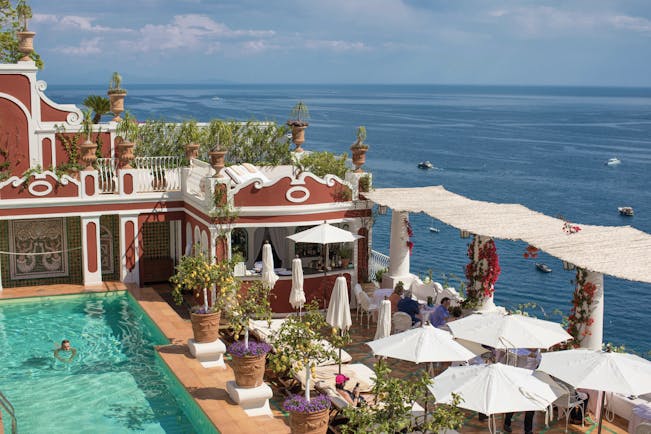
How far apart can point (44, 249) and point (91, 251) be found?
1.79 m

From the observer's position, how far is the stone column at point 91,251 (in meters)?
24.4

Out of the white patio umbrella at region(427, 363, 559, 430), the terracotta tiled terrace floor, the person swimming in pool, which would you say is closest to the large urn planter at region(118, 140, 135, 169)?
the terracotta tiled terrace floor

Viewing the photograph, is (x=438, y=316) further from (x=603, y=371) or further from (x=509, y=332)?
(x=603, y=371)

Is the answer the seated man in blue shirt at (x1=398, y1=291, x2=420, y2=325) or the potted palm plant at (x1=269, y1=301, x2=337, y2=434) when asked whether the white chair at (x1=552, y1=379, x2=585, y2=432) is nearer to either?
the potted palm plant at (x1=269, y1=301, x2=337, y2=434)

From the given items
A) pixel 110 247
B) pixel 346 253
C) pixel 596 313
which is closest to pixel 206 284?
pixel 346 253

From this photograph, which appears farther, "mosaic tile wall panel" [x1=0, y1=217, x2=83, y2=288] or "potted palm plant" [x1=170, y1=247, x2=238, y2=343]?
"mosaic tile wall panel" [x1=0, y1=217, x2=83, y2=288]

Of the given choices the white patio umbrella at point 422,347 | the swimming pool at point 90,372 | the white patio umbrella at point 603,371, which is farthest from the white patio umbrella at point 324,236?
the white patio umbrella at point 603,371

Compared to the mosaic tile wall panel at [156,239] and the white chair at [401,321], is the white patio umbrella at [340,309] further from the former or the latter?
the mosaic tile wall panel at [156,239]

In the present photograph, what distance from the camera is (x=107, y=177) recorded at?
24609 mm

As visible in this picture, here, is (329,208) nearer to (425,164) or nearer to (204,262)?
(204,262)

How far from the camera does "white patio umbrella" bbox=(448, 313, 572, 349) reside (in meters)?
14.6

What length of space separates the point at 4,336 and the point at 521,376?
1387 centimetres

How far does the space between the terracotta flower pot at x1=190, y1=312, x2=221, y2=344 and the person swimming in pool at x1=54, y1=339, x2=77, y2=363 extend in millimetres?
3133

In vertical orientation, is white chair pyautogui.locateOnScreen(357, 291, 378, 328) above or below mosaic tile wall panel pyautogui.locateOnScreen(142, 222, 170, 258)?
below
